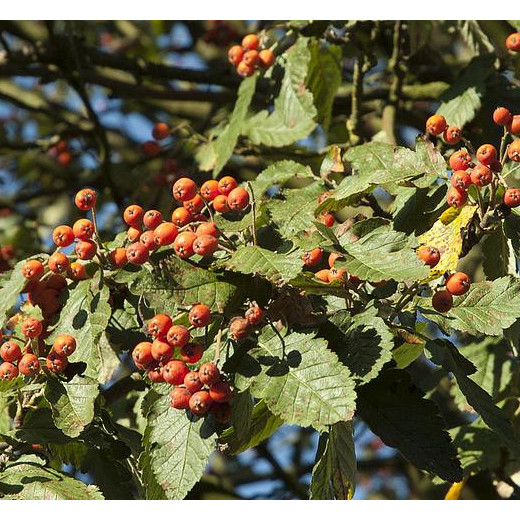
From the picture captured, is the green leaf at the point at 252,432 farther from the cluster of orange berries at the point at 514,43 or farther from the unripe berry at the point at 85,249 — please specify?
the cluster of orange berries at the point at 514,43

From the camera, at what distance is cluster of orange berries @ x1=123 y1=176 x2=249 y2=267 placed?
204 cm

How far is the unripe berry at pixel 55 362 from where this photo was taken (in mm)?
2164

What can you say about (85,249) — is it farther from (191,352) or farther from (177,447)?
(177,447)

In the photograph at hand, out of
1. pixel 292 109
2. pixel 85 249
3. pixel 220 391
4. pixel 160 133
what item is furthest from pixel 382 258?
pixel 160 133

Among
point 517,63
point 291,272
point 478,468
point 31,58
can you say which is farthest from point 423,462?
point 31,58

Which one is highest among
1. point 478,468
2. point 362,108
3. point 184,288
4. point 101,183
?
point 184,288

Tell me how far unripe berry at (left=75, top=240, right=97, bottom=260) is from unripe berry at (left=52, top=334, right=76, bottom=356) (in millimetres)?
187

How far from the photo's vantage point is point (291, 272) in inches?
75.8

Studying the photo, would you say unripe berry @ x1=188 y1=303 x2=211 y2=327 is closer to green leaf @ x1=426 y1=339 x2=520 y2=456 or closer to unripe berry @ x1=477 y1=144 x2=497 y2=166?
green leaf @ x1=426 y1=339 x2=520 y2=456

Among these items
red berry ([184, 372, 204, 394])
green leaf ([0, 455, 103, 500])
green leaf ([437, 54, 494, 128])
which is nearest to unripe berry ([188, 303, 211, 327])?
red berry ([184, 372, 204, 394])

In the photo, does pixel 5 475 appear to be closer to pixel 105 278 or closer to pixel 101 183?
pixel 105 278

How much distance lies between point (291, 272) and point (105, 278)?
55 cm

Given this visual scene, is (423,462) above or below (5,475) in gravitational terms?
below

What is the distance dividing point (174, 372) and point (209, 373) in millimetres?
100
